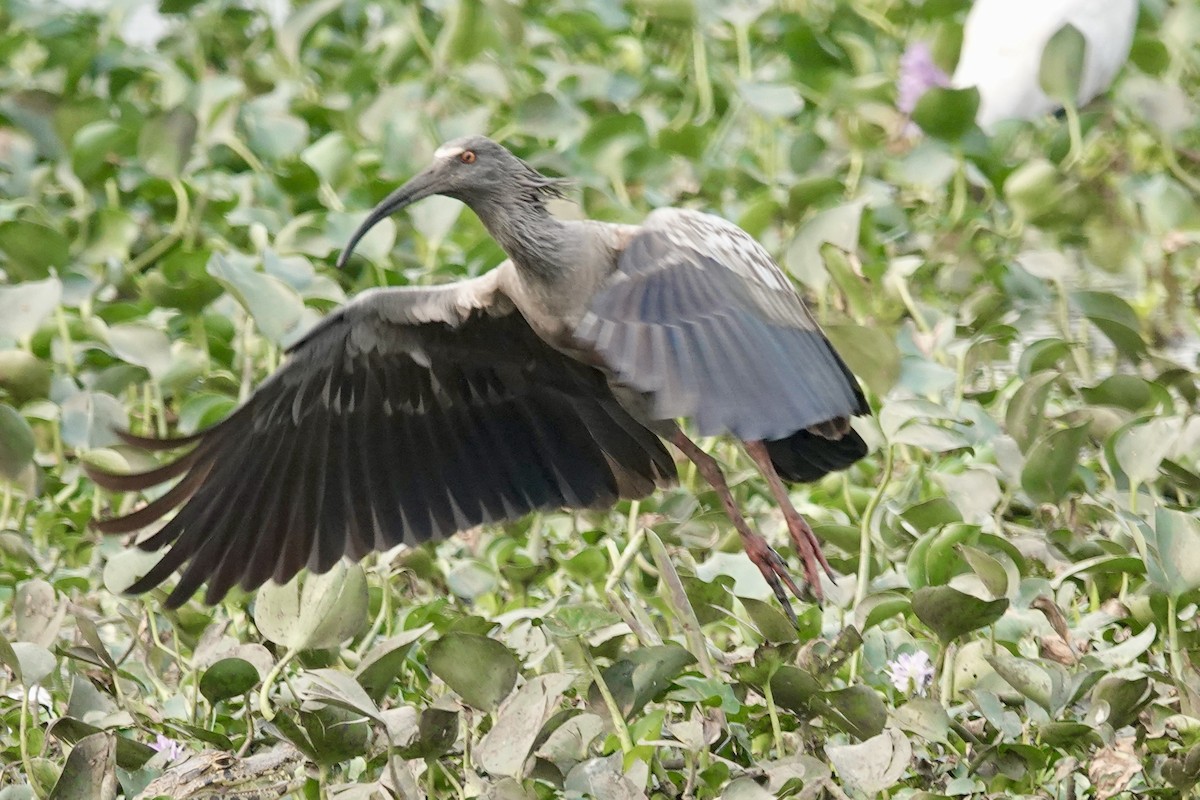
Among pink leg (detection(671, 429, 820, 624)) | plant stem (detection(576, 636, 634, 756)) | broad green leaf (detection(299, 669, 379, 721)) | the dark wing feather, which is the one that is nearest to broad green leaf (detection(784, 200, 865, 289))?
pink leg (detection(671, 429, 820, 624))

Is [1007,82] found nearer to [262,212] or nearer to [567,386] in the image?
[262,212]

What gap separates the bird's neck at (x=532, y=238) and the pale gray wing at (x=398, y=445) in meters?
0.11

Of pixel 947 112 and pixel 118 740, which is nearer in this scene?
pixel 118 740

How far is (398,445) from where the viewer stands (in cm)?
389

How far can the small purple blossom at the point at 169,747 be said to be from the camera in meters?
3.04

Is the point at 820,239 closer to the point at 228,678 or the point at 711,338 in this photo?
the point at 711,338

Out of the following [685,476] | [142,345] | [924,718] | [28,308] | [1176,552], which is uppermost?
[1176,552]

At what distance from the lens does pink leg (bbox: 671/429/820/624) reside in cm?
351

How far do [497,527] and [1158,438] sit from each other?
156 cm

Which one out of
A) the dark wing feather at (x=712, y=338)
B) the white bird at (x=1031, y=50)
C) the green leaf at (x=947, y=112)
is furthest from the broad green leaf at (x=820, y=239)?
the white bird at (x=1031, y=50)

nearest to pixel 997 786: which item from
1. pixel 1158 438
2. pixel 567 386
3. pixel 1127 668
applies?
pixel 1127 668

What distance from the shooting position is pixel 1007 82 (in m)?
6.58

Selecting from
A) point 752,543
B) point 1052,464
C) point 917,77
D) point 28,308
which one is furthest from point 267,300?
point 917,77

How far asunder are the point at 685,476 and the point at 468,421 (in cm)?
65
